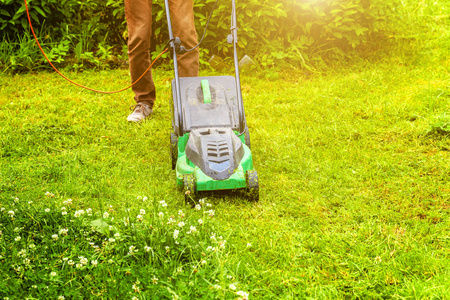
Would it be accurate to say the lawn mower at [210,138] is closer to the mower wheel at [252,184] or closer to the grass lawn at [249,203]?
the mower wheel at [252,184]

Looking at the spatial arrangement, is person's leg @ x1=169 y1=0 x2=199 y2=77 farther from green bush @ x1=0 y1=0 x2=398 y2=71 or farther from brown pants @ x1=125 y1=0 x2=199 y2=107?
green bush @ x1=0 y1=0 x2=398 y2=71

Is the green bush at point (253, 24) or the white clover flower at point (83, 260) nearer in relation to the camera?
the white clover flower at point (83, 260)

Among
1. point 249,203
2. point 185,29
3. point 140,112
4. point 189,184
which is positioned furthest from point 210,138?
point 140,112

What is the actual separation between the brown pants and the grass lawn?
453 millimetres

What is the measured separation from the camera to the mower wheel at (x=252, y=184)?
7.32 ft

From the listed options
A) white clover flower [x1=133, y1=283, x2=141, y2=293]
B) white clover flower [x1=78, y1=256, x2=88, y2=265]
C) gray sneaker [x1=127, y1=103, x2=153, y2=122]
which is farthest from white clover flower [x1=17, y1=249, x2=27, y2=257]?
gray sneaker [x1=127, y1=103, x2=153, y2=122]

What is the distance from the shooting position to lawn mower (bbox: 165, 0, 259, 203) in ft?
7.23

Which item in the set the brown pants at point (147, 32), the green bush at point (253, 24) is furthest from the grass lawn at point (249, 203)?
the green bush at point (253, 24)

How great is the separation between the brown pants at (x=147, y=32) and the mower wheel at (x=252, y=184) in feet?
4.18

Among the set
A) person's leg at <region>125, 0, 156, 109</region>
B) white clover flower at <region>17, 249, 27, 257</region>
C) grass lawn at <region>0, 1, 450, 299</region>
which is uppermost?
A: person's leg at <region>125, 0, 156, 109</region>

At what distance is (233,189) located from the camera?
2.34 metres

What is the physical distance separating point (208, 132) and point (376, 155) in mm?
1169

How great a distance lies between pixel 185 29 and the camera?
3156 mm

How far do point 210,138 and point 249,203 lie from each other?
0.41m
